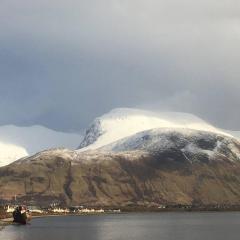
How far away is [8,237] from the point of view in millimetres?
198125

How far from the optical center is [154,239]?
19962 cm

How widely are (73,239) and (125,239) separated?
1594 cm

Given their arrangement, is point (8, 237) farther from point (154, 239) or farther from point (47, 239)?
point (154, 239)

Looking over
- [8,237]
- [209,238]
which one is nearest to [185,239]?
[209,238]

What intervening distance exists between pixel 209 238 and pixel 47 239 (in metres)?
49.3

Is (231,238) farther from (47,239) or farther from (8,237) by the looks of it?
(8,237)

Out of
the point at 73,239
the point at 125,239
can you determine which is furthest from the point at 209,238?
the point at 73,239

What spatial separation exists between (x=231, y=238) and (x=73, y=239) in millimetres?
48157

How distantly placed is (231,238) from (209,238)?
665 cm

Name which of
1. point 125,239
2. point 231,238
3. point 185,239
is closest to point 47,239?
point 125,239

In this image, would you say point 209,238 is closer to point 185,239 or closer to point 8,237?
point 185,239

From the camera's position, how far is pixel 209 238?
198 meters

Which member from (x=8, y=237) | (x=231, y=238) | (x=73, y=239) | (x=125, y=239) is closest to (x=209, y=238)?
(x=231, y=238)

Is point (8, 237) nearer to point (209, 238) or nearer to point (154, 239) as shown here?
point (154, 239)
